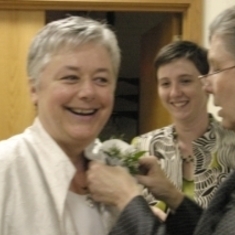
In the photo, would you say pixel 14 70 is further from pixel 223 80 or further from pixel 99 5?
pixel 223 80

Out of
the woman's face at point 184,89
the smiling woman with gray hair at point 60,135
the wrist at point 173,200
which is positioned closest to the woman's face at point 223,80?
the smiling woman with gray hair at point 60,135

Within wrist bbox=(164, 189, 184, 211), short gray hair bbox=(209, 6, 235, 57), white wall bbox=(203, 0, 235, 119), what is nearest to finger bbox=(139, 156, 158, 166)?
wrist bbox=(164, 189, 184, 211)

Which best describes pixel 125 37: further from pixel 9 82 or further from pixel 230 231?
pixel 230 231

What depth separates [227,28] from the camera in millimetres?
1264

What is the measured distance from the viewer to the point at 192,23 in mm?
2854

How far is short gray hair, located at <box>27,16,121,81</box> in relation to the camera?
49.7 inches

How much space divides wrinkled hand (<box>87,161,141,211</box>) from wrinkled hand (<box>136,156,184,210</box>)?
0.67ft

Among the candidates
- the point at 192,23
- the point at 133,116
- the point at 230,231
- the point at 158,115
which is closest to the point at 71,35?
the point at 230,231

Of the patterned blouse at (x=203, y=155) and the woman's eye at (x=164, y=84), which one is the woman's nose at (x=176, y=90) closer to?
the woman's eye at (x=164, y=84)

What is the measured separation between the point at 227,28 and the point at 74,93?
0.42 metres

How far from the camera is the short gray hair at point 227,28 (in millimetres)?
1244

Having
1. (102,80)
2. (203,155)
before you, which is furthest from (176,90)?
(102,80)

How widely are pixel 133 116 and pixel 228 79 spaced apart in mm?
3452

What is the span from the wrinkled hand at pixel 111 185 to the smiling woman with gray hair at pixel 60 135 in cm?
4
